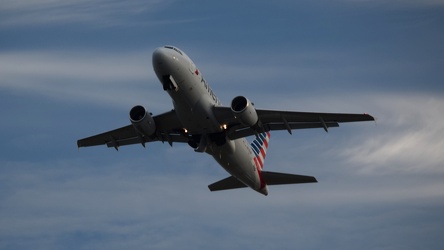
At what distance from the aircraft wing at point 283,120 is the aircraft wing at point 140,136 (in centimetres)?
315

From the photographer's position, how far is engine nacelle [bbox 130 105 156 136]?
171 feet

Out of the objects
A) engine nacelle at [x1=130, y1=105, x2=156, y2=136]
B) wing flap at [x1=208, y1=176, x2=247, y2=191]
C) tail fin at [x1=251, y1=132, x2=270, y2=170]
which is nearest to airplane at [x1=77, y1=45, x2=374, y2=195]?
engine nacelle at [x1=130, y1=105, x2=156, y2=136]

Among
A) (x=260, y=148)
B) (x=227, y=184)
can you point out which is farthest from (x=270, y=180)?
(x=260, y=148)

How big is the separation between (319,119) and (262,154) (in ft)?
38.1

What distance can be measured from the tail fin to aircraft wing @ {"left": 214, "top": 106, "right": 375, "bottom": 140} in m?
6.48

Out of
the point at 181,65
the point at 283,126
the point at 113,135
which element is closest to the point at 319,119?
the point at 283,126

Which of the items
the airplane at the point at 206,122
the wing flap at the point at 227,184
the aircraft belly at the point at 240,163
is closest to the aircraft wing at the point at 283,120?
the airplane at the point at 206,122

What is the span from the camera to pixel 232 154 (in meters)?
54.6

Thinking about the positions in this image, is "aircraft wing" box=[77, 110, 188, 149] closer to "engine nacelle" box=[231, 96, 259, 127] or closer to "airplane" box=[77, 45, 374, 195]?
"airplane" box=[77, 45, 374, 195]

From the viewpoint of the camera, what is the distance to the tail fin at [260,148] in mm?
61847

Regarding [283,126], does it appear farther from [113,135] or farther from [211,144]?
[113,135]

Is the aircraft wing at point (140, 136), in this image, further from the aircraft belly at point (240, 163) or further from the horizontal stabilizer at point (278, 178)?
the horizontal stabilizer at point (278, 178)

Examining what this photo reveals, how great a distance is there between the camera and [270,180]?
197 feet

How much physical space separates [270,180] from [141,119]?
11957 millimetres
